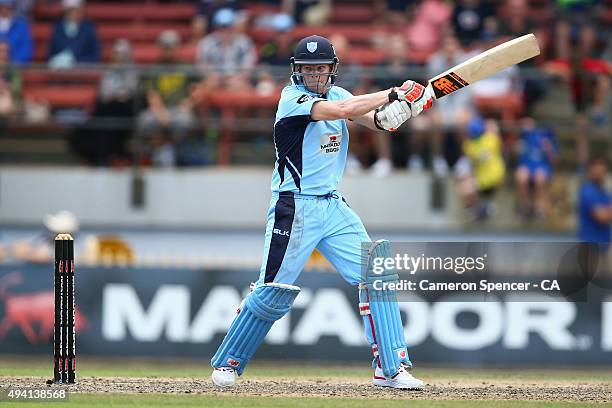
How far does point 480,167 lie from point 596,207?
142 cm

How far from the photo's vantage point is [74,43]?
49.5 feet

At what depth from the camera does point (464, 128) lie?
13.9 m

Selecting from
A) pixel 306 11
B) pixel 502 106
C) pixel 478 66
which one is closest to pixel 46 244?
pixel 306 11

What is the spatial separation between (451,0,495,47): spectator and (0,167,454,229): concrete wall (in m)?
2.15

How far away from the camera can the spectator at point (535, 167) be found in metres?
13.8

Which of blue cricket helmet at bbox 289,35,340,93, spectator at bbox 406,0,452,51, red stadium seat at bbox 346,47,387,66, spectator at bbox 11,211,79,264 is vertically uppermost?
spectator at bbox 406,0,452,51

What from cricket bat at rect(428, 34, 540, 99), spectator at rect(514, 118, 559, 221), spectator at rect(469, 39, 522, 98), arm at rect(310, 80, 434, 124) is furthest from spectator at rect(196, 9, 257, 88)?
arm at rect(310, 80, 434, 124)

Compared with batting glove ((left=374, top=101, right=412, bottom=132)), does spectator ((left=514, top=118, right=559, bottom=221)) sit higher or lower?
lower

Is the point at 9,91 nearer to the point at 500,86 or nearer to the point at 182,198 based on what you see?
the point at 182,198

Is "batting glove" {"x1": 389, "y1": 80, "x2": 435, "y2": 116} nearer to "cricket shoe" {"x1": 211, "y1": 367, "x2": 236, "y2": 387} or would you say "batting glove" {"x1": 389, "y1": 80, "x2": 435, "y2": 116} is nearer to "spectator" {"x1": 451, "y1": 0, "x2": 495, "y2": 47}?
"cricket shoe" {"x1": 211, "y1": 367, "x2": 236, "y2": 387}

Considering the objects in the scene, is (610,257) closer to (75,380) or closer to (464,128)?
(464,128)

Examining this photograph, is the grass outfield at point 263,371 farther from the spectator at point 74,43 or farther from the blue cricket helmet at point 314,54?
the spectator at point 74,43

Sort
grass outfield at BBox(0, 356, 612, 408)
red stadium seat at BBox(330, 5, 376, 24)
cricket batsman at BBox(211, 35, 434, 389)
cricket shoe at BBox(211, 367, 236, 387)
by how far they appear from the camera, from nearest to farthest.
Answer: grass outfield at BBox(0, 356, 612, 408) → cricket batsman at BBox(211, 35, 434, 389) → cricket shoe at BBox(211, 367, 236, 387) → red stadium seat at BBox(330, 5, 376, 24)

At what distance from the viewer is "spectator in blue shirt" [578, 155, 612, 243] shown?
13.3 metres
